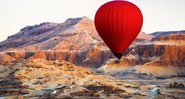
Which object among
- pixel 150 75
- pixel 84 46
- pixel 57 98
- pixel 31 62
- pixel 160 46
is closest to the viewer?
pixel 57 98

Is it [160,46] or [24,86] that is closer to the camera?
[24,86]

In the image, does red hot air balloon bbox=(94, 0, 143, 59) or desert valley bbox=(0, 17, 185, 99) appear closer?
red hot air balloon bbox=(94, 0, 143, 59)

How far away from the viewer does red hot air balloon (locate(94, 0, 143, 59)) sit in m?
43.7

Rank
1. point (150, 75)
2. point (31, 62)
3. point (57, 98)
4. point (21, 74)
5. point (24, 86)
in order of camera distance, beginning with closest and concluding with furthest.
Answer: point (57, 98), point (24, 86), point (21, 74), point (31, 62), point (150, 75)

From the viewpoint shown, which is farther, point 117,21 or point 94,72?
point 94,72

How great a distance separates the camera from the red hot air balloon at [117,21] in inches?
1721

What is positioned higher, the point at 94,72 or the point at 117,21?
the point at 117,21

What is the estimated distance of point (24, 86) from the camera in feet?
331

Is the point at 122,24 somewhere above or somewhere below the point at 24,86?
above

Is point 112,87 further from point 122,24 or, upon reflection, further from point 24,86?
point 122,24

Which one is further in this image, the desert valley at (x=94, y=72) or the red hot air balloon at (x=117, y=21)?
the desert valley at (x=94, y=72)

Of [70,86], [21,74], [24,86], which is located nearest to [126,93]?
[70,86]

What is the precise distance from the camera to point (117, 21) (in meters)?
43.9

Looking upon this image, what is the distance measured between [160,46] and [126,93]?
235ft
